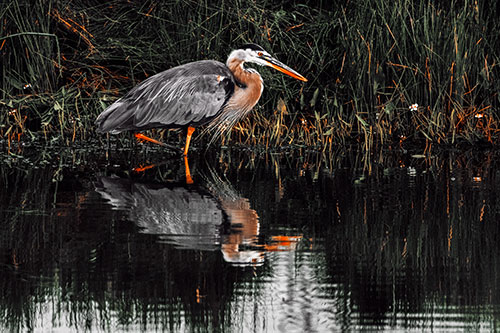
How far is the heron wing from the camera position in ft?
29.4

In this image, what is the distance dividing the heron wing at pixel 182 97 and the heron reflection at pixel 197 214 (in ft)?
4.32

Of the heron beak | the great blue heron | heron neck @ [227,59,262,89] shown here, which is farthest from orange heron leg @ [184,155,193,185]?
the heron beak

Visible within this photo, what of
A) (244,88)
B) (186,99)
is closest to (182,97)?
(186,99)

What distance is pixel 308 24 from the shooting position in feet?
34.3

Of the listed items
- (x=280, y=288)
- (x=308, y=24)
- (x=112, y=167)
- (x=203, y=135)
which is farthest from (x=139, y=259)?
(x=308, y=24)

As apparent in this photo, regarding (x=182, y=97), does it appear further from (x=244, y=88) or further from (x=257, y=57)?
(x=257, y=57)

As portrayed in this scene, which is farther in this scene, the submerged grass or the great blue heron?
the submerged grass

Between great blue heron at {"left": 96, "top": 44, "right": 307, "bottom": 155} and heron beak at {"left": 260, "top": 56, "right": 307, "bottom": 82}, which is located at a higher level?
heron beak at {"left": 260, "top": 56, "right": 307, "bottom": 82}

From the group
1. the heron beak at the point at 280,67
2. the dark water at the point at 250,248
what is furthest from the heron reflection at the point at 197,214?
the heron beak at the point at 280,67

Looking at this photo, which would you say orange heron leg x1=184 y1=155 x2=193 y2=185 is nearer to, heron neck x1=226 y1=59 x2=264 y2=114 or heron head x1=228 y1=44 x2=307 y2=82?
heron neck x1=226 y1=59 x2=264 y2=114

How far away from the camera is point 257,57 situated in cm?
935

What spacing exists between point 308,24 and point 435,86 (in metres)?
1.64

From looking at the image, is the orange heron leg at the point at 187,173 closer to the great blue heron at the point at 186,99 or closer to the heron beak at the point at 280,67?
the great blue heron at the point at 186,99

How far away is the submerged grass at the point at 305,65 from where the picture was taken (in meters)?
9.52
